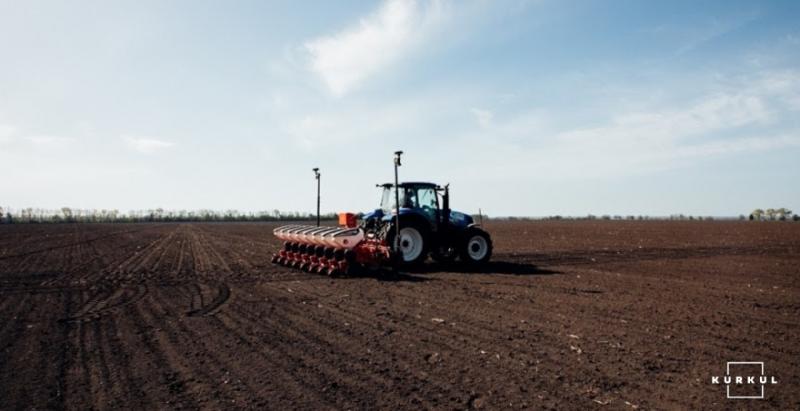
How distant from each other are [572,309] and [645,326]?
1.43 metres

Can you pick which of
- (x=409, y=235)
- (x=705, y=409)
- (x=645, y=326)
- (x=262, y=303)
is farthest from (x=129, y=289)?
(x=705, y=409)

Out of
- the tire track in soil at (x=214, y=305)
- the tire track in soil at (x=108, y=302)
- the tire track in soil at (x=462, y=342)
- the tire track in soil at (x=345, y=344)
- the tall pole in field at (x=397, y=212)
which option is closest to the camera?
the tire track in soil at (x=345, y=344)

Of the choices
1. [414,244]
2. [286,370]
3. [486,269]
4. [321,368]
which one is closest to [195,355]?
[286,370]

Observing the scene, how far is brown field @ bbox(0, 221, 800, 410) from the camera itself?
15.8ft

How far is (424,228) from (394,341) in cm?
816

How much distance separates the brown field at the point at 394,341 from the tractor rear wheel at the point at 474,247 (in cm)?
252

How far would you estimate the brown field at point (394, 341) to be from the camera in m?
4.82

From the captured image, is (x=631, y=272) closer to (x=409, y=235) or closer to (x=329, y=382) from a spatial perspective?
(x=409, y=235)

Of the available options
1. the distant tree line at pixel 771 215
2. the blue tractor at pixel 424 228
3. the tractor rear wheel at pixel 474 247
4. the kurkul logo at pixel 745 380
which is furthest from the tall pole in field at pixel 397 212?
the distant tree line at pixel 771 215

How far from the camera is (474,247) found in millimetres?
A: 15578

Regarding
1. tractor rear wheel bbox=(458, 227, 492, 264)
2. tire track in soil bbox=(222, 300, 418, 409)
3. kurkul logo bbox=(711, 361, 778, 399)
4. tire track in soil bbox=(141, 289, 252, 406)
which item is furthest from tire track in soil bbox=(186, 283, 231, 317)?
kurkul logo bbox=(711, 361, 778, 399)

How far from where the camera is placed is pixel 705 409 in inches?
175

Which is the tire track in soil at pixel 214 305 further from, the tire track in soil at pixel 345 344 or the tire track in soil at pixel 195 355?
the tire track in soil at pixel 345 344

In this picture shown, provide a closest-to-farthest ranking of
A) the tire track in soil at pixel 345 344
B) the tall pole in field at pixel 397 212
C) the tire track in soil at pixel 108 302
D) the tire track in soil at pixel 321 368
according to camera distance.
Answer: the tire track in soil at pixel 321 368 → the tire track in soil at pixel 345 344 → the tire track in soil at pixel 108 302 → the tall pole in field at pixel 397 212
